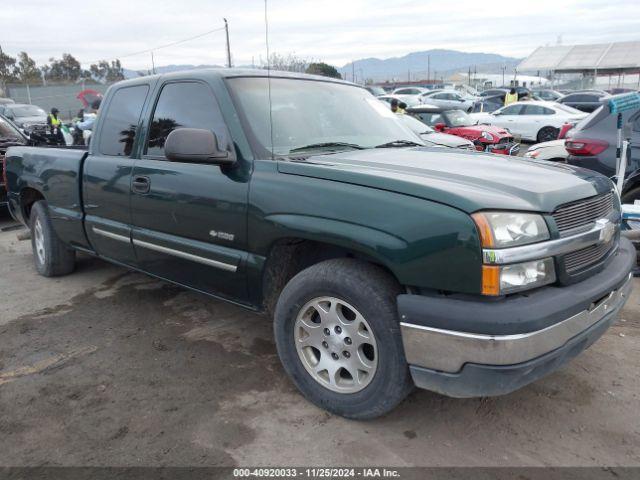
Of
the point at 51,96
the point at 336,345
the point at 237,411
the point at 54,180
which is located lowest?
the point at 237,411

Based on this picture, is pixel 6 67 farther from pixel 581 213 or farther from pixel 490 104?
A: pixel 581 213

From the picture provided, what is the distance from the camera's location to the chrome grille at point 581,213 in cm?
248

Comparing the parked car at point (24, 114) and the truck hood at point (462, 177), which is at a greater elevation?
the parked car at point (24, 114)

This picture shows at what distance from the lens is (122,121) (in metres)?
4.14

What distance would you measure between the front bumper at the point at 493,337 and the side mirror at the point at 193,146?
4.43 feet

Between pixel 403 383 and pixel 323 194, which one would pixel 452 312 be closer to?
pixel 403 383

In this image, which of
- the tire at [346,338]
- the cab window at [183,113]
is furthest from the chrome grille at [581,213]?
the cab window at [183,113]

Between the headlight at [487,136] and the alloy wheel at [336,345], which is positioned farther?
the headlight at [487,136]

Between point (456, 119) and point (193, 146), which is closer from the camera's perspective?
point (193, 146)

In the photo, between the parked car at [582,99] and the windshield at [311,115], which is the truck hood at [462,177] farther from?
the parked car at [582,99]

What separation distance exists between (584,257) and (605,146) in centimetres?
366

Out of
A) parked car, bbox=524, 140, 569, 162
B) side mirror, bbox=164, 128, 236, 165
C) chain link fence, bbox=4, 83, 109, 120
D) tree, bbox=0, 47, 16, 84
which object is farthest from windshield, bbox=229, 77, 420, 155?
tree, bbox=0, 47, 16, 84

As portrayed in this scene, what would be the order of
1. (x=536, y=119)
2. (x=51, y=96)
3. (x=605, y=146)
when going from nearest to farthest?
(x=605, y=146)
(x=536, y=119)
(x=51, y=96)

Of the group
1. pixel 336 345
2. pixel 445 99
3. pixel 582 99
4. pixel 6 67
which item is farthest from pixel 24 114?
pixel 6 67
